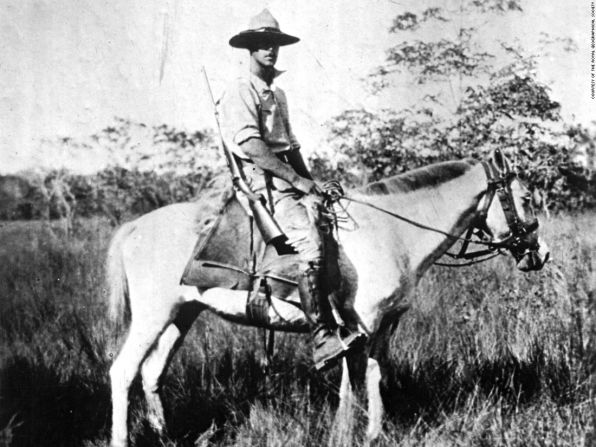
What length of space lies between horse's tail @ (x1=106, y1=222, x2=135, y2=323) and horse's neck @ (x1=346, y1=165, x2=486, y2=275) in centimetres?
195

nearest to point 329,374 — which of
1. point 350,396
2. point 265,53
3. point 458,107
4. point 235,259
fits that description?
point 350,396

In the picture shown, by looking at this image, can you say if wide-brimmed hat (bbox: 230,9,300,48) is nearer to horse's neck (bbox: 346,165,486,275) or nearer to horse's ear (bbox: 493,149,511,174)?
horse's neck (bbox: 346,165,486,275)

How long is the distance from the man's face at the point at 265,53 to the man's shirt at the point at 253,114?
13 cm

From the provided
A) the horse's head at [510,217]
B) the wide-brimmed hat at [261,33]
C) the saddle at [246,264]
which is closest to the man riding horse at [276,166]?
the wide-brimmed hat at [261,33]

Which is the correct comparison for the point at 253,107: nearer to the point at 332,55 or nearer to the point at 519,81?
the point at 332,55

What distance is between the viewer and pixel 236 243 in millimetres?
3973

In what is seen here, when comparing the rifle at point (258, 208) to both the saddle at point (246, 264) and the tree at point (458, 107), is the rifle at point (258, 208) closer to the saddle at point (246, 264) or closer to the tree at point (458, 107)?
the saddle at point (246, 264)

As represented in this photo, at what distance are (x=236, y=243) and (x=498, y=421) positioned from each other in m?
2.19

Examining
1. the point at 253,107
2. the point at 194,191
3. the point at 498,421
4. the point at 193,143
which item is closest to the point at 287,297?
the point at 253,107

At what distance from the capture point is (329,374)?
479cm

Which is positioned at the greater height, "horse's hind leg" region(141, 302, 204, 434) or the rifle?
the rifle

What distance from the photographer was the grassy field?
3742 mm

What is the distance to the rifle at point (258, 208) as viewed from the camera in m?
3.77

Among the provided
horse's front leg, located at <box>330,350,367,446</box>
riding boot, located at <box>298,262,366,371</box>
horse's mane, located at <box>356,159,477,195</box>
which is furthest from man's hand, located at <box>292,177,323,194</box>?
horse's front leg, located at <box>330,350,367,446</box>
